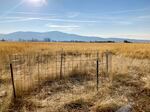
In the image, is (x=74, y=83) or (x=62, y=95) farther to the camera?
(x=74, y=83)

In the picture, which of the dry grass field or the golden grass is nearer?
the dry grass field

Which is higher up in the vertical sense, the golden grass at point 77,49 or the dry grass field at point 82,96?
the golden grass at point 77,49

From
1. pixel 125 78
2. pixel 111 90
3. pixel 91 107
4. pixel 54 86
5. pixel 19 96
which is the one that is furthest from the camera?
pixel 125 78

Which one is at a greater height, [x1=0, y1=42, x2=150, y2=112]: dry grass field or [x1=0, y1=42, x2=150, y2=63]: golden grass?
[x1=0, y1=42, x2=150, y2=63]: golden grass

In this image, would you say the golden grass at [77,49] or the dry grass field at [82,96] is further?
the golden grass at [77,49]

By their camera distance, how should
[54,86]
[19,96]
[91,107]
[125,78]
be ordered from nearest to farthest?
1. [91,107]
2. [19,96]
3. [54,86]
4. [125,78]

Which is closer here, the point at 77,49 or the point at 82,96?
the point at 82,96

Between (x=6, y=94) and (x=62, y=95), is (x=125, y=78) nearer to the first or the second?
(x=62, y=95)

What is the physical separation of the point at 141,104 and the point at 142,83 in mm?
1637

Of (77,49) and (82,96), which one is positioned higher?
(77,49)

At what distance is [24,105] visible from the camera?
4914mm

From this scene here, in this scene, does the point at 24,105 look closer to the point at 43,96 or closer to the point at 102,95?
the point at 43,96

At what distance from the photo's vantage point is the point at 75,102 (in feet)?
16.4

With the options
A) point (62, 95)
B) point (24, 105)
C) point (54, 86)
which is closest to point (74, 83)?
point (54, 86)
